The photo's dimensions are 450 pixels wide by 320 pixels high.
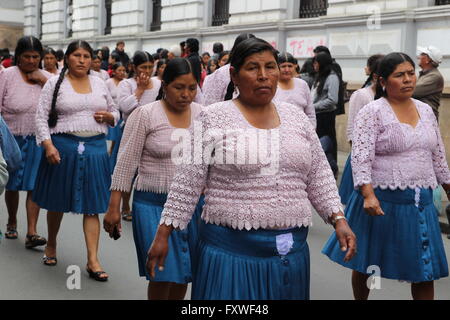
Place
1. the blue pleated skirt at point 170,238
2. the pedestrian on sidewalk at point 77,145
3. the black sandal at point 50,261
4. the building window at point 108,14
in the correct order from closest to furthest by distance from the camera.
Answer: the blue pleated skirt at point 170,238, the pedestrian on sidewalk at point 77,145, the black sandal at point 50,261, the building window at point 108,14

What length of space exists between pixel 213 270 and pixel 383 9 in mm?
10635

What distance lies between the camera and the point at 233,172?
320 cm

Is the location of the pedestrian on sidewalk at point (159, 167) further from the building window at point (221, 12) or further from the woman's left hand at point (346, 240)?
the building window at point (221, 12)

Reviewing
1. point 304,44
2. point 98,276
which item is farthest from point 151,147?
point 304,44

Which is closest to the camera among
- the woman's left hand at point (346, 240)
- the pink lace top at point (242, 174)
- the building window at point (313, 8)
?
the pink lace top at point (242, 174)

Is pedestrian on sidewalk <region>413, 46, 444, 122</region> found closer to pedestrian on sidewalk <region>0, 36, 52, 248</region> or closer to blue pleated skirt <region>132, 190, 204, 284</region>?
pedestrian on sidewalk <region>0, 36, 52, 248</region>

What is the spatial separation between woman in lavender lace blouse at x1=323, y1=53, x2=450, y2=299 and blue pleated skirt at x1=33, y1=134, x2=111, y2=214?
230 centimetres

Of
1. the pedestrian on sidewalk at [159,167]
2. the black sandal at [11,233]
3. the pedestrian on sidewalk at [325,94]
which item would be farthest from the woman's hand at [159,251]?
the pedestrian on sidewalk at [325,94]

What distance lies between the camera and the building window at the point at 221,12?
1964 cm

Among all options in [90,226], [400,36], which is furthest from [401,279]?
[400,36]

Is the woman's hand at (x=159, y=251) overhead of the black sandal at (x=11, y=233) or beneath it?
overhead

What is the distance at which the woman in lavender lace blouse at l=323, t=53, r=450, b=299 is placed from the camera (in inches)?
182

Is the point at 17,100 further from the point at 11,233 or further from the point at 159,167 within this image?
the point at 159,167
